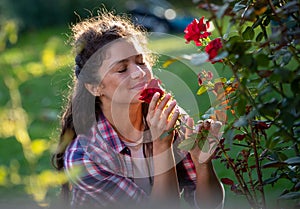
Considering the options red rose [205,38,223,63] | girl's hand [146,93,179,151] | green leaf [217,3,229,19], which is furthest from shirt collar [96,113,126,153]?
green leaf [217,3,229,19]

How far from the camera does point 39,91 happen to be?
760 centimetres

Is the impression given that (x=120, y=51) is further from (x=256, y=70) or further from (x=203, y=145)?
(x=256, y=70)

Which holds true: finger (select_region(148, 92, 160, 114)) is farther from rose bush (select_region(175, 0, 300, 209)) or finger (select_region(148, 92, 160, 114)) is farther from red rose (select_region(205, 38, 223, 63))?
red rose (select_region(205, 38, 223, 63))

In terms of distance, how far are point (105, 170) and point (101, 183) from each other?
67 mm

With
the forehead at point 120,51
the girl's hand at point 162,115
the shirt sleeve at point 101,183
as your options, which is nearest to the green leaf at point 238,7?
the girl's hand at point 162,115

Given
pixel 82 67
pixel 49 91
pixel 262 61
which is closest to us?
pixel 262 61

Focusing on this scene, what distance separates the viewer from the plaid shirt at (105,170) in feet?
9.57

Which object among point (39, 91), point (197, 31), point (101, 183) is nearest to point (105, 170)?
point (101, 183)

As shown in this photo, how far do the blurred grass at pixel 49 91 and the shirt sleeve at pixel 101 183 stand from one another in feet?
0.53

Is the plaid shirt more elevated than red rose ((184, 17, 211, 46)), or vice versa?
red rose ((184, 17, 211, 46))

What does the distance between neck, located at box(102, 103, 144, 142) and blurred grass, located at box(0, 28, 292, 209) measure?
253 millimetres

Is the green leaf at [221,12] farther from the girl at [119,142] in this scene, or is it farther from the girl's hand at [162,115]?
the girl at [119,142]

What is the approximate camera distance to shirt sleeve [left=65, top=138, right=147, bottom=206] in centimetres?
291

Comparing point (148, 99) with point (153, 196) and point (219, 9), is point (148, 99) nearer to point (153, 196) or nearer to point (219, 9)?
point (153, 196)
